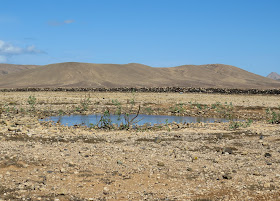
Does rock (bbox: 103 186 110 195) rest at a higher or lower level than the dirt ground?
lower

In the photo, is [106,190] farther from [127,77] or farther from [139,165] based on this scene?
[127,77]

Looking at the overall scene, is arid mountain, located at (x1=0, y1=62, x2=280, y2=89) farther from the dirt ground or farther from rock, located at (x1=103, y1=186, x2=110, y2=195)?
rock, located at (x1=103, y1=186, x2=110, y2=195)

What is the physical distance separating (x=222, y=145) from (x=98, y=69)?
8046cm

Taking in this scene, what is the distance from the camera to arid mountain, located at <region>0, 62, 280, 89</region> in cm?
7744

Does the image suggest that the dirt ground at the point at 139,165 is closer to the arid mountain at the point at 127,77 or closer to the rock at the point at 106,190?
the rock at the point at 106,190

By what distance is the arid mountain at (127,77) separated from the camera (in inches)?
3049

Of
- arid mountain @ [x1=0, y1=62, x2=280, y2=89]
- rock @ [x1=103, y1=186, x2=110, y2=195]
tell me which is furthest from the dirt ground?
arid mountain @ [x1=0, y1=62, x2=280, y2=89]

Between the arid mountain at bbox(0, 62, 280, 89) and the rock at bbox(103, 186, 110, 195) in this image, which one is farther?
the arid mountain at bbox(0, 62, 280, 89)

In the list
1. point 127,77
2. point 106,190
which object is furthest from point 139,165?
point 127,77

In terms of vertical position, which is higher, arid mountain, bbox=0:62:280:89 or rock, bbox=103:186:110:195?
arid mountain, bbox=0:62:280:89

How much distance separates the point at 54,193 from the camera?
6.72 m

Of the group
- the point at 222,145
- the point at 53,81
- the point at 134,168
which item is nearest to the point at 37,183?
the point at 134,168

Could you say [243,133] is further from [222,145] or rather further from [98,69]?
[98,69]

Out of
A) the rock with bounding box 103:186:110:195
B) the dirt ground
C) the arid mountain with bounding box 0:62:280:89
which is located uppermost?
the arid mountain with bounding box 0:62:280:89
